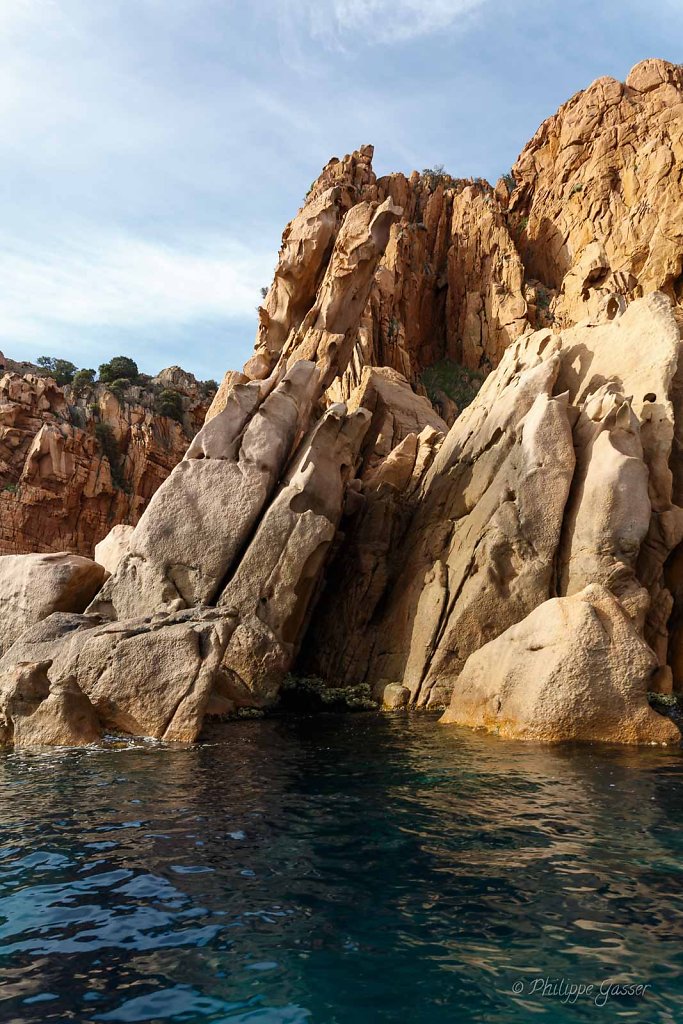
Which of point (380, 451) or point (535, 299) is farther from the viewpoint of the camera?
point (535, 299)

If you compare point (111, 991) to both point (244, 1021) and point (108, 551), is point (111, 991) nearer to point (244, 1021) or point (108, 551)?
point (244, 1021)

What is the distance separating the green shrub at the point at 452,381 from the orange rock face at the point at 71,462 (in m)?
22.8

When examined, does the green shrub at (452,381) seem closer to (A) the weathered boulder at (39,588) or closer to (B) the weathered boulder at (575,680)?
(A) the weathered boulder at (39,588)

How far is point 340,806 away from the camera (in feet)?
37.3

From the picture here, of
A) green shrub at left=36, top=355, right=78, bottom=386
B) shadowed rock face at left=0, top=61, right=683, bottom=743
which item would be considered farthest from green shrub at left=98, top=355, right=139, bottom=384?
shadowed rock face at left=0, top=61, right=683, bottom=743

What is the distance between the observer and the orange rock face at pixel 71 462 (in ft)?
194

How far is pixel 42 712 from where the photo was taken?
52.6 ft

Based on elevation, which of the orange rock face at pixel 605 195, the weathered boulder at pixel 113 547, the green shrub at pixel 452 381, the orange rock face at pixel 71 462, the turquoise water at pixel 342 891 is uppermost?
the orange rock face at pixel 605 195

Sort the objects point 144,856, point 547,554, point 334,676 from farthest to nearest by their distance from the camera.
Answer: point 334,676 → point 547,554 → point 144,856

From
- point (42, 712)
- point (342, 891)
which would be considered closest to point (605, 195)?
point (42, 712)

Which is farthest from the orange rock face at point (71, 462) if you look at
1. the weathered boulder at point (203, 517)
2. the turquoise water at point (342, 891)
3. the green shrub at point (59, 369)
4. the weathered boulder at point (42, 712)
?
the turquoise water at point (342, 891)

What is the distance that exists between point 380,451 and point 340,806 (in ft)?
82.8

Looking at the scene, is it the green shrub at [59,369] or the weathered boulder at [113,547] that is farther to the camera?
the green shrub at [59,369]

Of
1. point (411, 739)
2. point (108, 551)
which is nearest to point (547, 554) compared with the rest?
point (411, 739)
